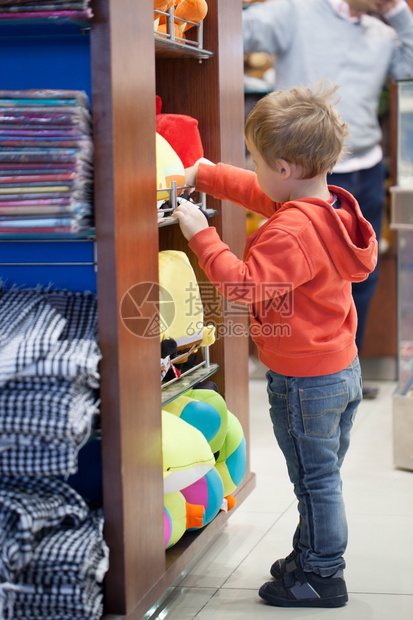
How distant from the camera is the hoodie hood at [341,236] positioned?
169 cm

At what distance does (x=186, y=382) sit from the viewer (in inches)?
76.4

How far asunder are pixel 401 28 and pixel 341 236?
185cm

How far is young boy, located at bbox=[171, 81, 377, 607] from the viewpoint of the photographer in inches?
65.6

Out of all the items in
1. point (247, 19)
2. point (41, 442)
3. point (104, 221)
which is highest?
point (247, 19)

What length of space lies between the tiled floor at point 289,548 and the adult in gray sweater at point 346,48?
4.09 feet

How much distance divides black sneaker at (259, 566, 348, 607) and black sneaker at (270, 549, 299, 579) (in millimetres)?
36

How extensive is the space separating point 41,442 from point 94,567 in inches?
9.7

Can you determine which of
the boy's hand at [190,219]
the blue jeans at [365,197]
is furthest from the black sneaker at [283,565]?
the blue jeans at [365,197]

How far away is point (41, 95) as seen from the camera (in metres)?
1.40

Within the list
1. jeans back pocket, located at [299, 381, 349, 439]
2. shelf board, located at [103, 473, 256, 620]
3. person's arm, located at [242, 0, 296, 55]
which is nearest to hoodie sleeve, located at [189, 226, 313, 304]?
jeans back pocket, located at [299, 381, 349, 439]

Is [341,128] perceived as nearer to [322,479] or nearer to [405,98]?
[322,479]

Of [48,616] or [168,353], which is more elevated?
[168,353]

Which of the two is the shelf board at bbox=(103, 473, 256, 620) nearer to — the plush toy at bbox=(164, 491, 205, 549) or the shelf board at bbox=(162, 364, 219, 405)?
the plush toy at bbox=(164, 491, 205, 549)

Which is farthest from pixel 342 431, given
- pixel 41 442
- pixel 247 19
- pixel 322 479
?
pixel 247 19
